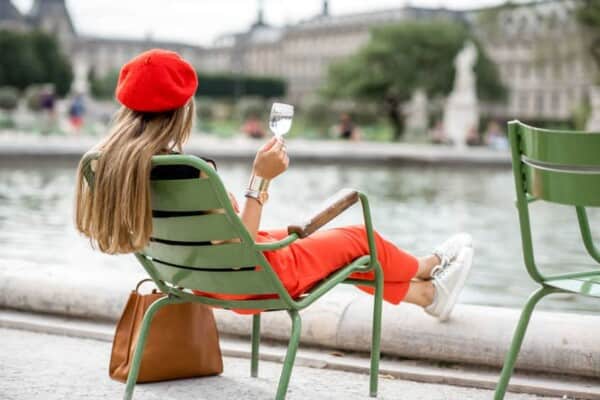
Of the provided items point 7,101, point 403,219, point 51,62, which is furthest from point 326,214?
point 51,62

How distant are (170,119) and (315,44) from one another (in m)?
112

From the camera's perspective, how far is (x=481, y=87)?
66.2 meters

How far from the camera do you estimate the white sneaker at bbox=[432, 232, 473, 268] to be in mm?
3421

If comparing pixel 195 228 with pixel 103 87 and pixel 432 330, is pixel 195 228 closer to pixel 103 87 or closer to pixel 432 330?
pixel 432 330

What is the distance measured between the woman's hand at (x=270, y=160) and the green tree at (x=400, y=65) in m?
54.7

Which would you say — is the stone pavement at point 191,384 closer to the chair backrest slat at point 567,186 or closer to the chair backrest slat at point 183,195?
the chair backrest slat at point 183,195

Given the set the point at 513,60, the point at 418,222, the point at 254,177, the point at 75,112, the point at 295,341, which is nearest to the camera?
the point at 295,341

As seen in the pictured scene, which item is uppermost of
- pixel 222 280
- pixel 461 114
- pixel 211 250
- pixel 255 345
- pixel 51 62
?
pixel 211 250

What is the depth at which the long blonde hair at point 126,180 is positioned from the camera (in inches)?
106

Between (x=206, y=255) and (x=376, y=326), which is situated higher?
(x=206, y=255)

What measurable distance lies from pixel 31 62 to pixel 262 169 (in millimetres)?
74047

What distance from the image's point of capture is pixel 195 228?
2697 millimetres

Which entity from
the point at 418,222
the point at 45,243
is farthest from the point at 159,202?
the point at 418,222

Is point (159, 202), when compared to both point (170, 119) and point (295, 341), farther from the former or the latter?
point (295, 341)
